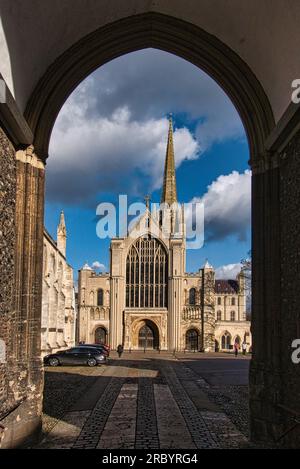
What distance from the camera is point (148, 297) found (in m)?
53.9

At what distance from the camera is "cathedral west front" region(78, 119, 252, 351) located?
52.8 m

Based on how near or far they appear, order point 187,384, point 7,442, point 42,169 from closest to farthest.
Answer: point 7,442 < point 42,169 < point 187,384

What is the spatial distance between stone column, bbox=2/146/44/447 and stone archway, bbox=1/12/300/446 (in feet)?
0.06

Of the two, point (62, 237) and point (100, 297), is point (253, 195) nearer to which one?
point (62, 237)

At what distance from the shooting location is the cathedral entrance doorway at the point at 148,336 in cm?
5300

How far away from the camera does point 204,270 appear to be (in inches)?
2215

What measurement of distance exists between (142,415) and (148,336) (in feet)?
138

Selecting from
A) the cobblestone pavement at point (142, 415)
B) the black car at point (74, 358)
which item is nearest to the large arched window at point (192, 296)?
the black car at point (74, 358)

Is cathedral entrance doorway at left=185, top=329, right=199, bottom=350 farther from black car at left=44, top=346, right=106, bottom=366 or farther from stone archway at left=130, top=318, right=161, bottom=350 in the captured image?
black car at left=44, top=346, right=106, bottom=366

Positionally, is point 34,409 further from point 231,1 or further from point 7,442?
point 231,1

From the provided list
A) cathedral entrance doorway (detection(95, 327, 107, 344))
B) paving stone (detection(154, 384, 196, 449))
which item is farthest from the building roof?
paving stone (detection(154, 384, 196, 449))

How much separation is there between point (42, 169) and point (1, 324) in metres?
3.15

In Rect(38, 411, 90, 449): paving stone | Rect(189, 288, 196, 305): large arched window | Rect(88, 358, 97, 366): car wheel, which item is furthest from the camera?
Rect(189, 288, 196, 305): large arched window
